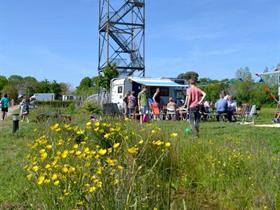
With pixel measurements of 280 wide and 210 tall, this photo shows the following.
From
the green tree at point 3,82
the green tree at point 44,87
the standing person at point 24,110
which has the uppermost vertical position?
the green tree at point 3,82

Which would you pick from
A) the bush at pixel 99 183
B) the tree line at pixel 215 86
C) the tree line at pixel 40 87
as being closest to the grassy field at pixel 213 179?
the bush at pixel 99 183

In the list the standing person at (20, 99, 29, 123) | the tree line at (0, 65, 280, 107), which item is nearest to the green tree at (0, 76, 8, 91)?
the tree line at (0, 65, 280, 107)

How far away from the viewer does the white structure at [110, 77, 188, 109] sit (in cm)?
2504

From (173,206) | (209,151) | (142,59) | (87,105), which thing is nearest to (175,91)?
(87,105)

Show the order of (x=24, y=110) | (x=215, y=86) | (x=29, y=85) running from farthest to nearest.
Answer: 1. (x=29, y=85)
2. (x=215, y=86)
3. (x=24, y=110)

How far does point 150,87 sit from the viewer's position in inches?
1006

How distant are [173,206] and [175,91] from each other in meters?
23.0

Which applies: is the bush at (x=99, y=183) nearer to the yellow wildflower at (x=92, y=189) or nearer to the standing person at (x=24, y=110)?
the yellow wildflower at (x=92, y=189)

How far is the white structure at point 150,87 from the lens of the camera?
25.0 metres

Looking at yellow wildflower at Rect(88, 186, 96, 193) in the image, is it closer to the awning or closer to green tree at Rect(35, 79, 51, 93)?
the awning

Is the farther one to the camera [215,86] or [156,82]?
[215,86]

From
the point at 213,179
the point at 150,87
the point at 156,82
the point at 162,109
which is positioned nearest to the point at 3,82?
the point at 156,82

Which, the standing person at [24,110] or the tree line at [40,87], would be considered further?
the tree line at [40,87]

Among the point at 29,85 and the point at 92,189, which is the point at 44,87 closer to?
the point at 29,85
